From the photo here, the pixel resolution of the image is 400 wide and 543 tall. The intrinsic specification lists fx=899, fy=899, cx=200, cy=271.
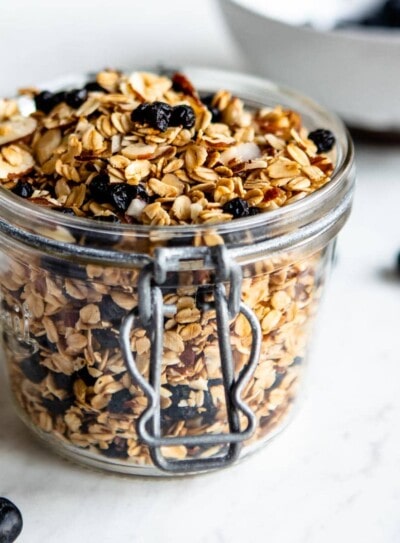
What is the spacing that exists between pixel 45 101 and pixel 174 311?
0.88ft

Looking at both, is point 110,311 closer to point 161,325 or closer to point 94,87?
point 161,325

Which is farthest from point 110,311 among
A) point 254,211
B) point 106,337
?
point 254,211

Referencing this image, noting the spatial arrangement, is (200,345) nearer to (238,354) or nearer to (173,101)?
(238,354)

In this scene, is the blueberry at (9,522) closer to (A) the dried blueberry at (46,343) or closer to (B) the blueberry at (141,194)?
(A) the dried blueberry at (46,343)

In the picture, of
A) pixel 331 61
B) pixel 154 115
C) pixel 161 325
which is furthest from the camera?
pixel 331 61

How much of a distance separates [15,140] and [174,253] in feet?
0.75

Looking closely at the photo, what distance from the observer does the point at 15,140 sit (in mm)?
732

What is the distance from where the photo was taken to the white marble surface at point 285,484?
67cm

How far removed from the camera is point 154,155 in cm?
68

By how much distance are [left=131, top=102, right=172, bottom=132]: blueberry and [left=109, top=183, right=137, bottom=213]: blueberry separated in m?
0.07

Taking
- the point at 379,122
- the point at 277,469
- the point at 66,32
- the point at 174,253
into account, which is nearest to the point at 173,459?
the point at 277,469

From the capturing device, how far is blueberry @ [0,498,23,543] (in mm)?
645

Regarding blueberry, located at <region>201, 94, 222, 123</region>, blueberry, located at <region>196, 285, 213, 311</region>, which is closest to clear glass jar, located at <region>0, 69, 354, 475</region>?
blueberry, located at <region>196, 285, 213, 311</region>

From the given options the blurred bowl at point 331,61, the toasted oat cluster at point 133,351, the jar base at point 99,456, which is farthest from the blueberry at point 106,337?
the blurred bowl at point 331,61
